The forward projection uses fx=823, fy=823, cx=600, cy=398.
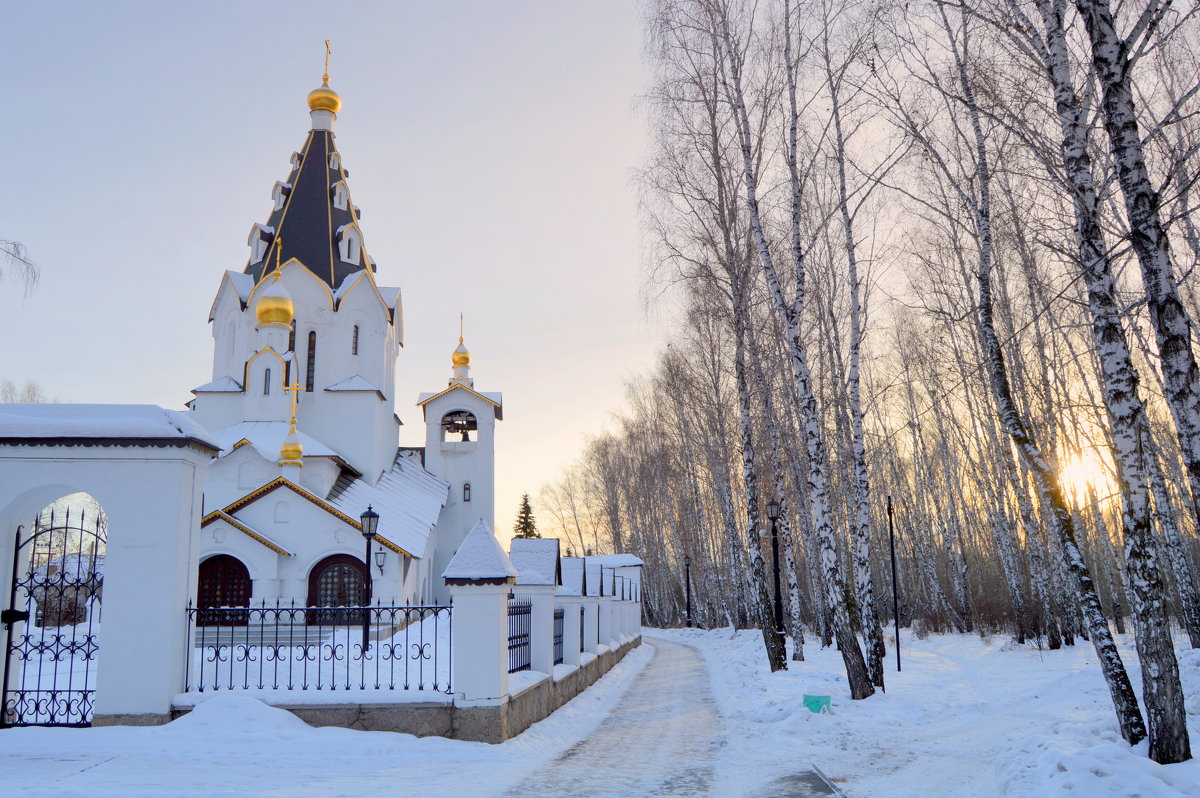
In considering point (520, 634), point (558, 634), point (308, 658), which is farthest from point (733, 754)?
point (308, 658)

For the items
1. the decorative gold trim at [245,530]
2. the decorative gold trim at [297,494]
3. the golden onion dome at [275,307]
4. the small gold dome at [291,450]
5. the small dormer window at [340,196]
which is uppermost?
the small dormer window at [340,196]

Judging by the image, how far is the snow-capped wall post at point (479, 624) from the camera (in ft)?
30.5

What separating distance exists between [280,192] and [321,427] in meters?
11.3

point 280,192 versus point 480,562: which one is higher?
point 280,192

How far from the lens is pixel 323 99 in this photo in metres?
38.3

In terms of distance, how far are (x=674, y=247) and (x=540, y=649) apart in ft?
27.6

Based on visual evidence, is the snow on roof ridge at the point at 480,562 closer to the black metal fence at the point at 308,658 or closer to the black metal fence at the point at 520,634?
the black metal fence at the point at 308,658

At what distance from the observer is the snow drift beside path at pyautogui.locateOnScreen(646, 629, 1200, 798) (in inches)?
234

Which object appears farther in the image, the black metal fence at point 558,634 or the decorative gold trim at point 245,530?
the decorative gold trim at point 245,530

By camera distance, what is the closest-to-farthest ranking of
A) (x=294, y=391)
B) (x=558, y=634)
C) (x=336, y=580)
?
1. (x=558, y=634)
2. (x=336, y=580)
3. (x=294, y=391)

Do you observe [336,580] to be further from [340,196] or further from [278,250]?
[340,196]

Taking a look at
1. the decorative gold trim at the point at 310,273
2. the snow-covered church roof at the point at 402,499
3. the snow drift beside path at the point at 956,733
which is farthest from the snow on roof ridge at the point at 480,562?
the decorative gold trim at the point at 310,273

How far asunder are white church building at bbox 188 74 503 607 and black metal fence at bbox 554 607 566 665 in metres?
12.2

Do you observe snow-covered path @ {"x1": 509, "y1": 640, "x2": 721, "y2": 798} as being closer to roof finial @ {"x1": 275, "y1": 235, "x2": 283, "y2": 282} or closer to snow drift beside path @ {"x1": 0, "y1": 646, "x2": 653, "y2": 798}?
snow drift beside path @ {"x1": 0, "y1": 646, "x2": 653, "y2": 798}
